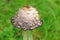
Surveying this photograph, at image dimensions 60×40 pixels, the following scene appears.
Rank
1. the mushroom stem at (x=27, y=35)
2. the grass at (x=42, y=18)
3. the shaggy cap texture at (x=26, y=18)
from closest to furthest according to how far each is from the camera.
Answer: the shaggy cap texture at (x=26, y=18) → the mushroom stem at (x=27, y=35) → the grass at (x=42, y=18)

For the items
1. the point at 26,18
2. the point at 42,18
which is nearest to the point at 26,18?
the point at 26,18

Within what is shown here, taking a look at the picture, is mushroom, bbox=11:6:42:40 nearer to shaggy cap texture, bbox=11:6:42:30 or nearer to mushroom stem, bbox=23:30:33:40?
shaggy cap texture, bbox=11:6:42:30

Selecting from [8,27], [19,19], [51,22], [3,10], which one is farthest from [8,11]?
[19,19]

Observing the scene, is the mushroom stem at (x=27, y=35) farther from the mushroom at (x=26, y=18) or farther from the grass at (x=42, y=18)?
the grass at (x=42, y=18)

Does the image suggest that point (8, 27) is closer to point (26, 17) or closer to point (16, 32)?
point (16, 32)

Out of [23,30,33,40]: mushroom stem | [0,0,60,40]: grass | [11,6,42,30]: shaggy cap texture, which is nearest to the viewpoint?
[11,6,42,30]: shaggy cap texture

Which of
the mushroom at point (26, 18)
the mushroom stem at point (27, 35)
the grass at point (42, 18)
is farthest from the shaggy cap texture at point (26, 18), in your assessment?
the grass at point (42, 18)

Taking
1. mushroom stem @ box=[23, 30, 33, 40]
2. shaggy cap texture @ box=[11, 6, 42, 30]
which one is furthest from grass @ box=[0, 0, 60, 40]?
shaggy cap texture @ box=[11, 6, 42, 30]

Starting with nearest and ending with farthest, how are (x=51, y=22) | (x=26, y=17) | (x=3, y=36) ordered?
(x=26, y=17) → (x=3, y=36) → (x=51, y=22)
